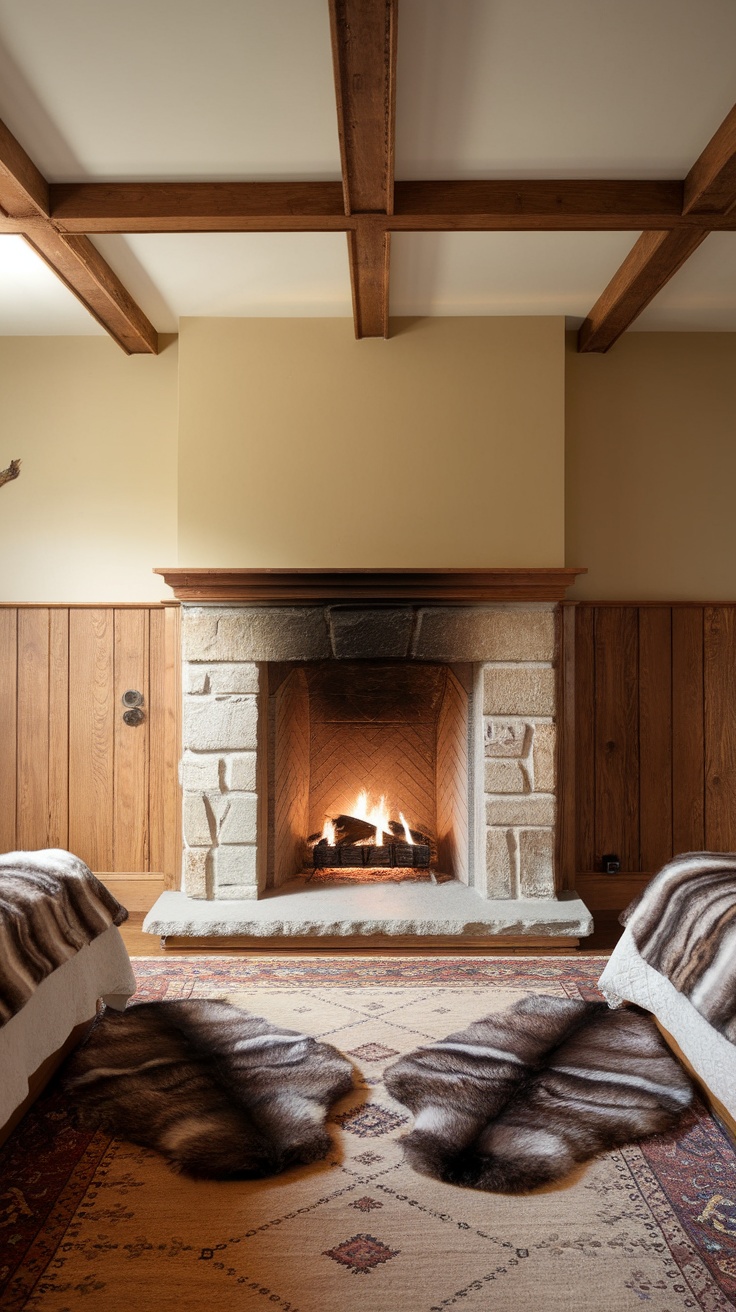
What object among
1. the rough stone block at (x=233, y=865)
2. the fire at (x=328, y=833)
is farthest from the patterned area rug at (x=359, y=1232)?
the fire at (x=328, y=833)

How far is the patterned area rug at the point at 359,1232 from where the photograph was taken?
1604 mm

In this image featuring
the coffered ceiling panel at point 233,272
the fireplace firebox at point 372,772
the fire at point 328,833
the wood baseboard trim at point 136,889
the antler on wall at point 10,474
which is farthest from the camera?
the fire at point 328,833

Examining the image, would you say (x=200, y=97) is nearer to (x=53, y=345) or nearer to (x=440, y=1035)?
(x=53, y=345)

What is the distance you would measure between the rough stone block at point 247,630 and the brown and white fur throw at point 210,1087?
4.59ft

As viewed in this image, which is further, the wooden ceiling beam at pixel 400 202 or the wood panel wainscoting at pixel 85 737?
the wood panel wainscoting at pixel 85 737

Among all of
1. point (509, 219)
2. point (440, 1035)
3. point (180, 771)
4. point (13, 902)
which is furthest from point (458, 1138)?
point (509, 219)

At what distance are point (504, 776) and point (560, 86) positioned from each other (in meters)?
2.37

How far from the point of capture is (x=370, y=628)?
12.0 feet

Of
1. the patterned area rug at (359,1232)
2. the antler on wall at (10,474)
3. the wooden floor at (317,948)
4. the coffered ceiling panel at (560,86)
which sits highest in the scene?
the coffered ceiling panel at (560,86)

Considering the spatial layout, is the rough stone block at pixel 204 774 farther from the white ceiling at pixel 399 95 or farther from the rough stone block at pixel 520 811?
the white ceiling at pixel 399 95

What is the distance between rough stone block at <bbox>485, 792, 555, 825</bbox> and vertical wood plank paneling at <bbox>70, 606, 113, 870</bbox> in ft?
5.51

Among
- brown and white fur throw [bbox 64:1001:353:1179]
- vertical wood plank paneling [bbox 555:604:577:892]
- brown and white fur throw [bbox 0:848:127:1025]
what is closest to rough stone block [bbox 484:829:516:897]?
vertical wood plank paneling [bbox 555:604:577:892]

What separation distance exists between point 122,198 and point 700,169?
1666 millimetres

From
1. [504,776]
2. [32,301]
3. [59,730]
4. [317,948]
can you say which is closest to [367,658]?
[504,776]
